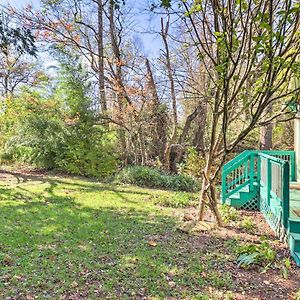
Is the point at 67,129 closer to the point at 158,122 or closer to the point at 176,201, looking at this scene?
the point at 158,122

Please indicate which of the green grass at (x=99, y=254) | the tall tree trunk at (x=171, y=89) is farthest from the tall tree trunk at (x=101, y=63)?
the green grass at (x=99, y=254)

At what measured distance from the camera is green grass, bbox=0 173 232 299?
298cm

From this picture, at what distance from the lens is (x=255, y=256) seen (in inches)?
147

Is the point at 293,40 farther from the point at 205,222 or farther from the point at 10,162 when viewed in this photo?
the point at 10,162

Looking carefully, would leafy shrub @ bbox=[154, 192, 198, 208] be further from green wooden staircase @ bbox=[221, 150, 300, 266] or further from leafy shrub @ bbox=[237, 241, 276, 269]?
leafy shrub @ bbox=[237, 241, 276, 269]

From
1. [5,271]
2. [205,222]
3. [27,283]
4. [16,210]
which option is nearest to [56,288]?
[27,283]

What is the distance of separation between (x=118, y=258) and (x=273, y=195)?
2822 mm

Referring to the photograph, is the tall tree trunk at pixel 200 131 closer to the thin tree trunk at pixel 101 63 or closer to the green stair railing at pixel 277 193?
the thin tree trunk at pixel 101 63

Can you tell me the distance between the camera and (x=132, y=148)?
37.7ft

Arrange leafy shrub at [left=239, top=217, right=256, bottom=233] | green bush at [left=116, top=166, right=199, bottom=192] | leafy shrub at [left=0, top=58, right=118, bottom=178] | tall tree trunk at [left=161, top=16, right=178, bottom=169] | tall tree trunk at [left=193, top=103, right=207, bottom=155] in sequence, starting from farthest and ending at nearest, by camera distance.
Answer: tall tree trunk at [left=193, top=103, right=207, bottom=155]
leafy shrub at [left=0, top=58, right=118, bottom=178]
tall tree trunk at [left=161, top=16, right=178, bottom=169]
green bush at [left=116, top=166, right=199, bottom=192]
leafy shrub at [left=239, top=217, right=256, bottom=233]

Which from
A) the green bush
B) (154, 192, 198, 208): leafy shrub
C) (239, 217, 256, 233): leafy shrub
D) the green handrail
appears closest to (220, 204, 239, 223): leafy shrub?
(239, 217, 256, 233): leafy shrub

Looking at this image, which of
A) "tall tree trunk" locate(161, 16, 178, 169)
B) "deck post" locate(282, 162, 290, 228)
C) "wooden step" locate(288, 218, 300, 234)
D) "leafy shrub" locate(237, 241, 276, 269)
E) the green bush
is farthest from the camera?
"tall tree trunk" locate(161, 16, 178, 169)

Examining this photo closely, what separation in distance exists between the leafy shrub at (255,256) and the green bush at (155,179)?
515cm

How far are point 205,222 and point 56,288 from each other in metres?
3.09
